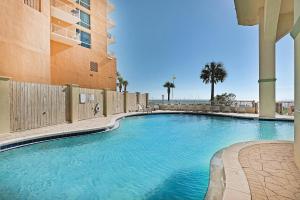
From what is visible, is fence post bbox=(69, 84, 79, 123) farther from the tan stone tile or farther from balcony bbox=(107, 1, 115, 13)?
balcony bbox=(107, 1, 115, 13)

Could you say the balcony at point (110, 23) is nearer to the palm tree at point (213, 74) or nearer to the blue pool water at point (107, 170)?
the palm tree at point (213, 74)

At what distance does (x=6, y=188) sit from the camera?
12.3 ft

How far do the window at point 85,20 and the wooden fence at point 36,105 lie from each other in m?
11.4

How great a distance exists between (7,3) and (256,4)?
14559mm

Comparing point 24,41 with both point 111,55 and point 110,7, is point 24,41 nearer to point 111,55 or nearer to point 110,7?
point 111,55

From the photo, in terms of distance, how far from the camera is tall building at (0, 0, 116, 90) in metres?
10.6

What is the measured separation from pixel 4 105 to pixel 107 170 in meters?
5.40

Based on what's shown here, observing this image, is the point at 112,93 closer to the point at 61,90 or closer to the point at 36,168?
the point at 61,90

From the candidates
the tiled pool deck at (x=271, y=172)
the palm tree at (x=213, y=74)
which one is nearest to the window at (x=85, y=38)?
the palm tree at (x=213, y=74)

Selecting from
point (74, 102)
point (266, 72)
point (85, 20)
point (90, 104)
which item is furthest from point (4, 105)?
point (85, 20)

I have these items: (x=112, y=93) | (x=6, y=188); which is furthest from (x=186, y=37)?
(x=6, y=188)

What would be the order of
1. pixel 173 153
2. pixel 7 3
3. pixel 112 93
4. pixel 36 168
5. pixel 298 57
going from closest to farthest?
pixel 298 57 → pixel 36 168 → pixel 173 153 → pixel 7 3 → pixel 112 93

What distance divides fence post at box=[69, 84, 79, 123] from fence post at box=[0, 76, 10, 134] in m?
3.64

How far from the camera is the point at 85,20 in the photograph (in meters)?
20.1
